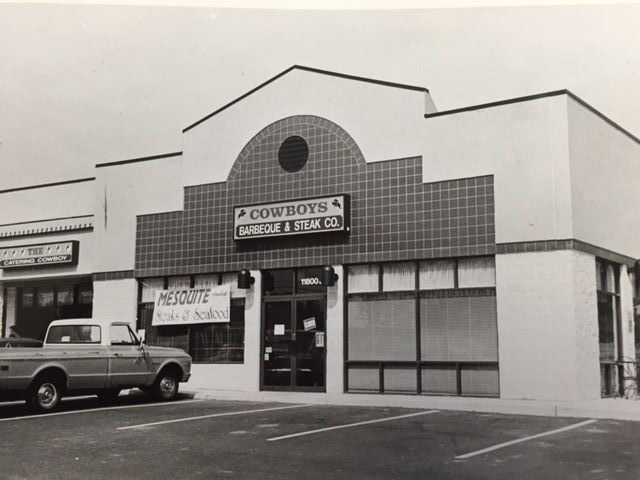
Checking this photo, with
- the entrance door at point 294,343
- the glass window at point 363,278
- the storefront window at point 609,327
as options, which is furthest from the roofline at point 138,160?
the storefront window at point 609,327

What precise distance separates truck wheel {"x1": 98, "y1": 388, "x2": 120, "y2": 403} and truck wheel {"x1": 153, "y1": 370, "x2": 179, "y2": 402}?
854mm

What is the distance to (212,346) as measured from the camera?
63.6ft

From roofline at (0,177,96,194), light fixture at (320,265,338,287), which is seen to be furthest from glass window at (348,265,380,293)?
roofline at (0,177,96,194)

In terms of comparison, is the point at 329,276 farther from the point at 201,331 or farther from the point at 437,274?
the point at 201,331

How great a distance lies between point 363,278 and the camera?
17.5m

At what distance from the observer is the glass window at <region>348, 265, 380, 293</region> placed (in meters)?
17.4

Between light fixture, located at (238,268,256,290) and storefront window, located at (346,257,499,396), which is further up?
light fixture, located at (238,268,256,290)

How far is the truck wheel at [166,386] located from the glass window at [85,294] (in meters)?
7.58

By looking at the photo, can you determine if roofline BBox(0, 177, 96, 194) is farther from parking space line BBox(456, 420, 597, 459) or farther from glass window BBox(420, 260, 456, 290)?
parking space line BBox(456, 420, 597, 459)

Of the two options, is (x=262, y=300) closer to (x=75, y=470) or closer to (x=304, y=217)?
(x=304, y=217)

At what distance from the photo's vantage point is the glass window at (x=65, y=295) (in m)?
23.7

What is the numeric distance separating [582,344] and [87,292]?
15.1m

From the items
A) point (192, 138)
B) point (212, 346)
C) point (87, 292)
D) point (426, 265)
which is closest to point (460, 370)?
point (426, 265)

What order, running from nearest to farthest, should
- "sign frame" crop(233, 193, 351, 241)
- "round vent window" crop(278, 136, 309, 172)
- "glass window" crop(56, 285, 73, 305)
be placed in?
"sign frame" crop(233, 193, 351, 241) → "round vent window" crop(278, 136, 309, 172) → "glass window" crop(56, 285, 73, 305)
